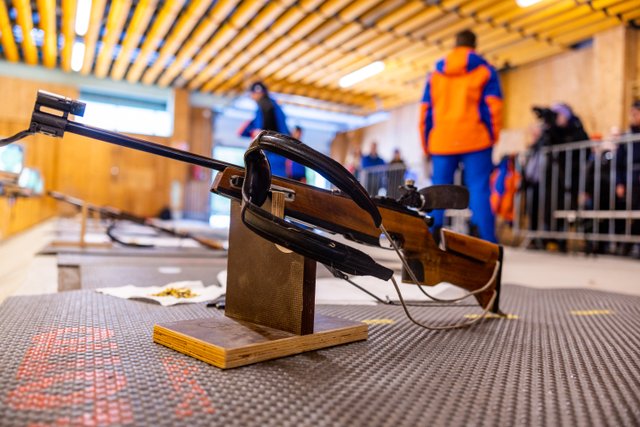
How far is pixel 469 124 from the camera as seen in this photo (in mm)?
3299

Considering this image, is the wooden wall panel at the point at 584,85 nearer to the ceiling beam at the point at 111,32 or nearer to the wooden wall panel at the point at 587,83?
the wooden wall panel at the point at 587,83

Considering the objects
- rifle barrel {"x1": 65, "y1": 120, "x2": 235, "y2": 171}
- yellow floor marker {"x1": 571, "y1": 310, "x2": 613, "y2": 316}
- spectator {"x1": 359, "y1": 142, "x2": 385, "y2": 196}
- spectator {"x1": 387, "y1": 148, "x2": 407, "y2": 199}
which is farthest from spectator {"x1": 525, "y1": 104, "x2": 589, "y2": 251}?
rifle barrel {"x1": 65, "y1": 120, "x2": 235, "y2": 171}

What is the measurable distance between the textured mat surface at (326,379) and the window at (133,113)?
37.6 feet

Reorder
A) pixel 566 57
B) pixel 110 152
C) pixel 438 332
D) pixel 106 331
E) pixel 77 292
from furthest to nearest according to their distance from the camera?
1. pixel 110 152
2. pixel 566 57
3. pixel 77 292
4. pixel 438 332
5. pixel 106 331

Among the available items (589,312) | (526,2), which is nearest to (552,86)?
(526,2)

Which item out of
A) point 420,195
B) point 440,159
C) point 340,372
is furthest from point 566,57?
point 340,372

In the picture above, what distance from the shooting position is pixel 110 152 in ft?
40.2

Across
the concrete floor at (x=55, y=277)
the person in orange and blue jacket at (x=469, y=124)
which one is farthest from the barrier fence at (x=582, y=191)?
the person in orange and blue jacket at (x=469, y=124)

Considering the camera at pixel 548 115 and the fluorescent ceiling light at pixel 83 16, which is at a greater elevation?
the fluorescent ceiling light at pixel 83 16

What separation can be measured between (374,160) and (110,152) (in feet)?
22.0

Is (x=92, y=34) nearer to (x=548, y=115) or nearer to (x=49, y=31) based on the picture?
(x=49, y=31)

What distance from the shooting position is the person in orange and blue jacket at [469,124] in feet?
10.9

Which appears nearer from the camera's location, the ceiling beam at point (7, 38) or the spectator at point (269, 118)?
the spectator at point (269, 118)

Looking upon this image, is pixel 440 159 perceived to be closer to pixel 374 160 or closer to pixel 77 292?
pixel 77 292
